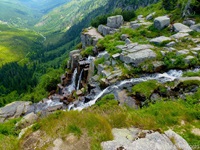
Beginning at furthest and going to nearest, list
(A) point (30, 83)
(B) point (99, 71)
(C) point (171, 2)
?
1. (A) point (30, 83)
2. (C) point (171, 2)
3. (B) point (99, 71)

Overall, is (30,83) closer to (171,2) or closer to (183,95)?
(171,2)

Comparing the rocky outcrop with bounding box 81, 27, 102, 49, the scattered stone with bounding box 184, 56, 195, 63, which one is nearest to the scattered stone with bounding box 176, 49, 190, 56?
the scattered stone with bounding box 184, 56, 195, 63

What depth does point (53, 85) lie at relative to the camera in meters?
54.6

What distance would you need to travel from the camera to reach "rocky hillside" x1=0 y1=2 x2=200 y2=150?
997cm

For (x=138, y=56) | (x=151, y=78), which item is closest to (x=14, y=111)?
(x=138, y=56)

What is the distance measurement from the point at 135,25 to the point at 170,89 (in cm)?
2449

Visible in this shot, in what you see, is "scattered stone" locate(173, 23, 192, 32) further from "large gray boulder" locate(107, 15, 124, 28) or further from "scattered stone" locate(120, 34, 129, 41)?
"large gray boulder" locate(107, 15, 124, 28)

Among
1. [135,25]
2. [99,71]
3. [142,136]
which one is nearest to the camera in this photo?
[142,136]

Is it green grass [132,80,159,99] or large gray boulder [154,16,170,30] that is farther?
large gray boulder [154,16,170,30]

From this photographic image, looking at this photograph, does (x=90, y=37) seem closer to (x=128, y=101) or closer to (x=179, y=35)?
(x=179, y=35)

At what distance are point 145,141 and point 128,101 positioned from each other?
12.6 meters

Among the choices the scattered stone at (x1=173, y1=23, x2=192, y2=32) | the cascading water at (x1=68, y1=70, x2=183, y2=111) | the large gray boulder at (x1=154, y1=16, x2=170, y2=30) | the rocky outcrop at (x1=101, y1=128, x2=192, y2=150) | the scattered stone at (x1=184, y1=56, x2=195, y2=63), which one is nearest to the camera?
the rocky outcrop at (x1=101, y1=128, x2=192, y2=150)

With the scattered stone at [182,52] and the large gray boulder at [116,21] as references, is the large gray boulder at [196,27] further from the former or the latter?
the large gray boulder at [116,21]

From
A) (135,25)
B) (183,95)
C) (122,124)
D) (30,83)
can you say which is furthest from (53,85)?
(30,83)
